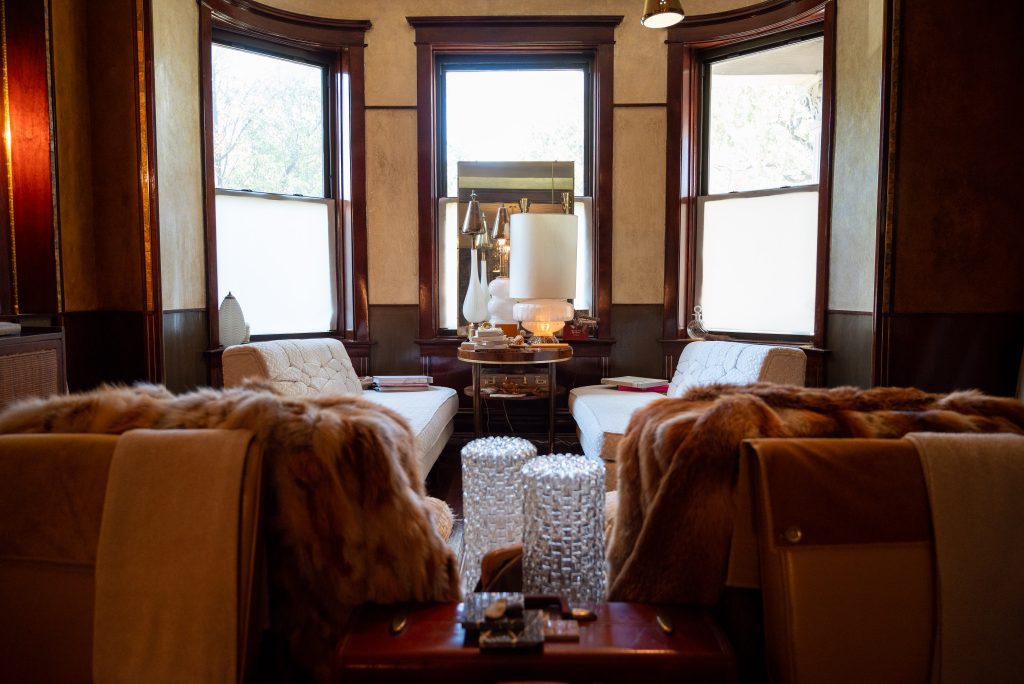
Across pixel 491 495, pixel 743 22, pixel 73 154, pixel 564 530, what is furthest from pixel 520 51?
pixel 564 530

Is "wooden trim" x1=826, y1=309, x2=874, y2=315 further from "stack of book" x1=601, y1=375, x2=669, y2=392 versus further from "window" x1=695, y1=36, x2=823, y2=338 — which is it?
"stack of book" x1=601, y1=375, x2=669, y2=392

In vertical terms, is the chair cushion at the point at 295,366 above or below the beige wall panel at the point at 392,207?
below

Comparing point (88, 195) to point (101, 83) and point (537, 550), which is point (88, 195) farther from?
point (537, 550)

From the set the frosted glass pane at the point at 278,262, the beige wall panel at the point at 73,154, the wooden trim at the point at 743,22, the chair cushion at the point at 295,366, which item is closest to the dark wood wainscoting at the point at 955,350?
the wooden trim at the point at 743,22

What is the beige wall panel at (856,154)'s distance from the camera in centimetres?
346

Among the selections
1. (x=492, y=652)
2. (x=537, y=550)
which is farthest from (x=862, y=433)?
(x=492, y=652)

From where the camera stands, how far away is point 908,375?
11.2 ft

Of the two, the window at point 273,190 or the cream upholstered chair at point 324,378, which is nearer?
the cream upholstered chair at point 324,378

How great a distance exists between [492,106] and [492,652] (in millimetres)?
4267

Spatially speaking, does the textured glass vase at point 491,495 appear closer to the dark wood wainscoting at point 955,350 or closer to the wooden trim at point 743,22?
the dark wood wainscoting at point 955,350

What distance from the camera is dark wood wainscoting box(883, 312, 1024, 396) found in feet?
10.8

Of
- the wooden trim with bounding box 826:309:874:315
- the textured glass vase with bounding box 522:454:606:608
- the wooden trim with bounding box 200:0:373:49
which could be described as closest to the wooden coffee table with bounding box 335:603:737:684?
the textured glass vase with bounding box 522:454:606:608

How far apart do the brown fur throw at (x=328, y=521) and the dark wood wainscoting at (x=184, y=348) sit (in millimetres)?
2603

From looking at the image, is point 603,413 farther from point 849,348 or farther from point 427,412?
point 849,348
